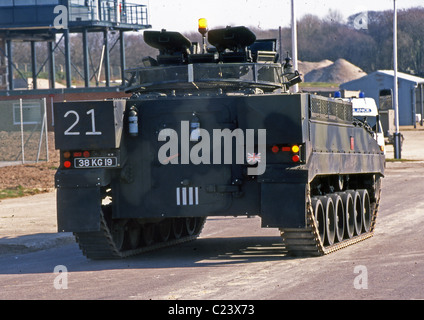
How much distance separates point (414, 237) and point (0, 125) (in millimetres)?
35251

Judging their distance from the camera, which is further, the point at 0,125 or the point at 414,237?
the point at 0,125

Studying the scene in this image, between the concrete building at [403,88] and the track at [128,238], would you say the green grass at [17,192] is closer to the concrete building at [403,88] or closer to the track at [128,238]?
the track at [128,238]

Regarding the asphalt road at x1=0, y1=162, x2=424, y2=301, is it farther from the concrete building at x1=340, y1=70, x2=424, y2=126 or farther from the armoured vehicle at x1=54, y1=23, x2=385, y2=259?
the concrete building at x1=340, y1=70, x2=424, y2=126

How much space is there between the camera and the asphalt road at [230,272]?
364 inches

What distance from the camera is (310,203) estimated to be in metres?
11.5

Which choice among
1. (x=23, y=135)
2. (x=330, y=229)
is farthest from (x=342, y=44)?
(x=330, y=229)

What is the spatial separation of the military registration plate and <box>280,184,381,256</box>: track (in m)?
2.31

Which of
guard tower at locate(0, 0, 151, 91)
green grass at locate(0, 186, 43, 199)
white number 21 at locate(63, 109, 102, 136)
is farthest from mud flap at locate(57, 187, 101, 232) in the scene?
guard tower at locate(0, 0, 151, 91)

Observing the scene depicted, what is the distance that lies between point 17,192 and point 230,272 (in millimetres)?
14320
